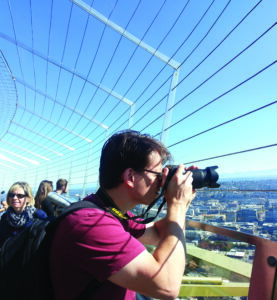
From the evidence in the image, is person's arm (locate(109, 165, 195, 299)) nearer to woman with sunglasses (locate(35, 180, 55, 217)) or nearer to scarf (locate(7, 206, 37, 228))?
scarf (locate(7, 206, 37, 228))

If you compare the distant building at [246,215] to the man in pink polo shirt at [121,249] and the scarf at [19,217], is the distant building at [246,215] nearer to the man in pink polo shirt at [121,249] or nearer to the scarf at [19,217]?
the man in pink polo shirt at [121,249]

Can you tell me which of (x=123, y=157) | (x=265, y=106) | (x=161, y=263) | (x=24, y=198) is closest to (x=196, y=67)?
(x=265, y=106)

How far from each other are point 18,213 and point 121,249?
5.63ft

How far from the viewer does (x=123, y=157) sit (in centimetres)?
85

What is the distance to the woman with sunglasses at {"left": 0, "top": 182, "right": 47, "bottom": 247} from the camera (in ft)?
6.52

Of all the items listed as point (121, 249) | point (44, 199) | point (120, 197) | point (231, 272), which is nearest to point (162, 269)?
point (121, 249)

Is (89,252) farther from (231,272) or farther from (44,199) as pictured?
(44,199)

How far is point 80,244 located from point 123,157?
294mm

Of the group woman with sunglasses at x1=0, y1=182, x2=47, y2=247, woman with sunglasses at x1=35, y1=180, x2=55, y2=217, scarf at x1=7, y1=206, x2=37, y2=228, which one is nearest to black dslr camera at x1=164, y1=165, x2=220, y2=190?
woman with sunglasses at x1=0, y1=182, x2=47, y2=247

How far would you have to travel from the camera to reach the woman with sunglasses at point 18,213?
199 centimetres

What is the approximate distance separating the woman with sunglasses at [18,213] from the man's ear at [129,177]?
49.6 inches

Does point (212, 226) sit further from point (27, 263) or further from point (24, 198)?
point (24, 198)

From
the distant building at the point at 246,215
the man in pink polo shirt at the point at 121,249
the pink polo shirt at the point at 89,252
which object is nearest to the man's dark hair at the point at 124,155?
the man in pink polo shirt at the point at 121,249

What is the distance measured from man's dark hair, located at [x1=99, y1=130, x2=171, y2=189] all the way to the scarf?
139cm
